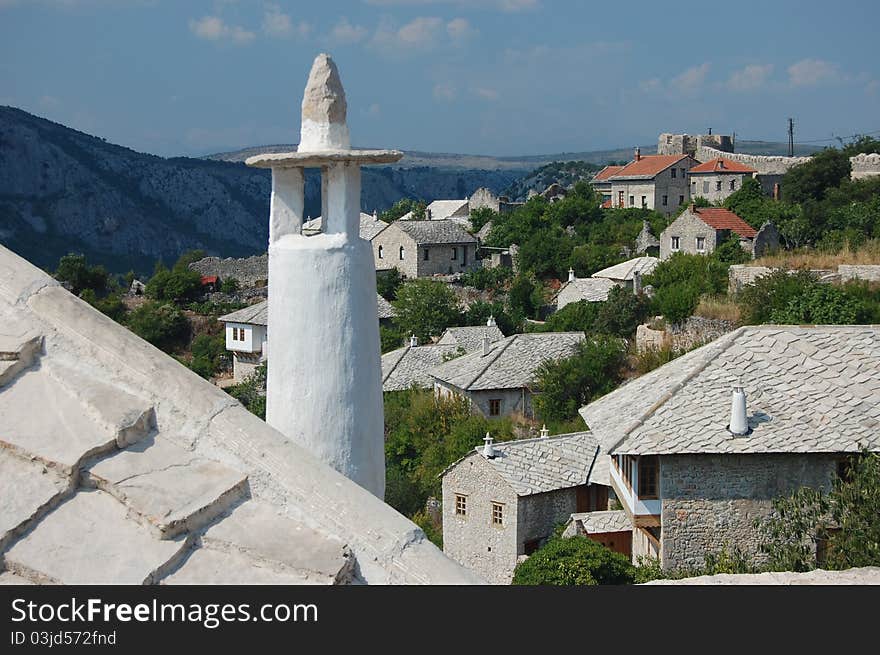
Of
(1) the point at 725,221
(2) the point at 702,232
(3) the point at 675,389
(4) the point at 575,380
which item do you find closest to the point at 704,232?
(2) the point at 702,232

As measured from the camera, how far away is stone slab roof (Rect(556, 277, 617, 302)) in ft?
144

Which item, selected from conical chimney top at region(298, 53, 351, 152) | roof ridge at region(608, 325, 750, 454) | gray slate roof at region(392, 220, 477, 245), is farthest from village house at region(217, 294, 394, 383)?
conical chimney top at region(298, 53, 351, 152)

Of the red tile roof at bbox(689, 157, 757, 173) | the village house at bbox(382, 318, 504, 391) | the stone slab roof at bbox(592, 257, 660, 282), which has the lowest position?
the village house at bbox(382, 318, 504, 391)

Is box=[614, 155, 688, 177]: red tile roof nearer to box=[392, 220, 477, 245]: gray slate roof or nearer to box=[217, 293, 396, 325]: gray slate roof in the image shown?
box=[392, 220, 477, 245]: gray slate roof

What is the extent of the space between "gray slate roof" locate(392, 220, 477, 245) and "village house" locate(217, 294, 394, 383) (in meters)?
10.7

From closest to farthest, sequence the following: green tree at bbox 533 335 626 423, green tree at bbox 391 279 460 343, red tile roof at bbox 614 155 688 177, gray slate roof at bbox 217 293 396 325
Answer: green tree at bbox 533 335 626 423 → gray slate roof at bbox 217 293 396 325 → green tree at bbox 391 279 460 343 → red tile roof at bbox 614 155 688 177

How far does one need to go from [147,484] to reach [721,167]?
71993 mm

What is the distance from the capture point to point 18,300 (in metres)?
2.92

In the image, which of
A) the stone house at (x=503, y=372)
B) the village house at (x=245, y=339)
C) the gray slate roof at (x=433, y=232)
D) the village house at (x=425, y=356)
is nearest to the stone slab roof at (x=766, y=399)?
the stone house at (x=503, y=372)

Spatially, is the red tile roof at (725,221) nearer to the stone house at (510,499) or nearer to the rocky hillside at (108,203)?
the stone house at (510,499)

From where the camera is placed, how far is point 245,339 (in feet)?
154
